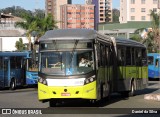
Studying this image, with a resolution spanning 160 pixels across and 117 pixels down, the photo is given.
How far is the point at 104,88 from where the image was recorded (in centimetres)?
2078

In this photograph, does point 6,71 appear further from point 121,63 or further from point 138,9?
point 138,9

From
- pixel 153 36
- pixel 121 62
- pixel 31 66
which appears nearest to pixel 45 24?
pixel 153 36

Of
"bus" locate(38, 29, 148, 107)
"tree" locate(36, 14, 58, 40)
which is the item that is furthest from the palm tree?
Result: "bus" locate(38, 29, 148, 107)

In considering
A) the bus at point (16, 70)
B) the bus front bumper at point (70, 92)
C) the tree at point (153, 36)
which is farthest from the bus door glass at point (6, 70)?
the tree at point (153, 36)

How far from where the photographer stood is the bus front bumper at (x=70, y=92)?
1839 cm

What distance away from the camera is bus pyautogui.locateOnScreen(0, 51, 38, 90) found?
3478 centimetres

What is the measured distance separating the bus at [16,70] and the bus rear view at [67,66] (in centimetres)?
1573

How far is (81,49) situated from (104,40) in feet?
8.31

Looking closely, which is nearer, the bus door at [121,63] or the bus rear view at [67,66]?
the bus rear view at [67,66]

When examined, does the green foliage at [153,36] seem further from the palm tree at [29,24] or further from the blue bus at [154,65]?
the blue bus at [154,65]

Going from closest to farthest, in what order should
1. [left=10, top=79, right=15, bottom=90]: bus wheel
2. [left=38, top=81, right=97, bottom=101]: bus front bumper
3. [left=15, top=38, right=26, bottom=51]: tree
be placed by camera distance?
[left=38, top=81, right=97, bottom=101]: bus front bumper, [left=10, top=79, right=15, bottom=90]: bus wheel, [left=15, top=38, right=26, bottom=51]: tree

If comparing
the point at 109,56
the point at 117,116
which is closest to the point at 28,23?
the point at 109,56

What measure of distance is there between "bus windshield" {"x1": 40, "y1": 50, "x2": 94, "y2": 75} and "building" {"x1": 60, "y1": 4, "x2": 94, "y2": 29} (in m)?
166

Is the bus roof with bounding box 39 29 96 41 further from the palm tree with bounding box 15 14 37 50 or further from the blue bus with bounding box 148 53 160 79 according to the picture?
the palm tree with bounding box 15 14 37 50
